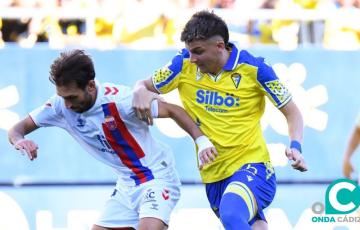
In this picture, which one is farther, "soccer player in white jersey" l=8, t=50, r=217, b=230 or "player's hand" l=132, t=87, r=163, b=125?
"soccer player in white jersey" l=8, t=50, r=217, b=230

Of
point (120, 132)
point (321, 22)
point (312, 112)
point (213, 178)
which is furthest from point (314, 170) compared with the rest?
point (120, 132)

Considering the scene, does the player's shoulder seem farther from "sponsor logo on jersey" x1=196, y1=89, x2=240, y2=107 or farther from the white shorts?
the white shorts

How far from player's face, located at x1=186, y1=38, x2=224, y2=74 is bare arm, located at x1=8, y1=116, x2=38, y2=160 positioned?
1284mm

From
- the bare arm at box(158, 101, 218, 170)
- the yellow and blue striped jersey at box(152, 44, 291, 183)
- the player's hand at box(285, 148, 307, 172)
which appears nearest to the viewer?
the player's hand at box(285, 148, 307, 172)

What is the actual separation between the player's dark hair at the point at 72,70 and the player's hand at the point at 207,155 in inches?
37.4

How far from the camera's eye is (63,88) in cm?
693

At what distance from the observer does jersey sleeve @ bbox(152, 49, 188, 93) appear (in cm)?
756

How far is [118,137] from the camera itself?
7207 mm

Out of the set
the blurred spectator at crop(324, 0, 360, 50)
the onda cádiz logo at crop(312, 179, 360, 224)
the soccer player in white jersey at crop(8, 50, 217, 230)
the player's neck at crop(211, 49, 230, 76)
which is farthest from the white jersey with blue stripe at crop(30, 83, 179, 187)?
the blurred spectator at crop(324, 0, 360, 50)

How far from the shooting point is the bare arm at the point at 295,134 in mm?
6910

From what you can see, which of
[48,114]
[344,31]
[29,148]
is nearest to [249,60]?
[48,114]

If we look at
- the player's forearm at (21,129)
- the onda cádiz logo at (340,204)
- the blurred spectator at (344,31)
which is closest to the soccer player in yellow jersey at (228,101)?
the player's forearm at (21,129)

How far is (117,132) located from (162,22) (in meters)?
4.27

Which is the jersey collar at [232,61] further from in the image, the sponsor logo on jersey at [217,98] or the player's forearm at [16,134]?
the player's forearm at [16,134]
